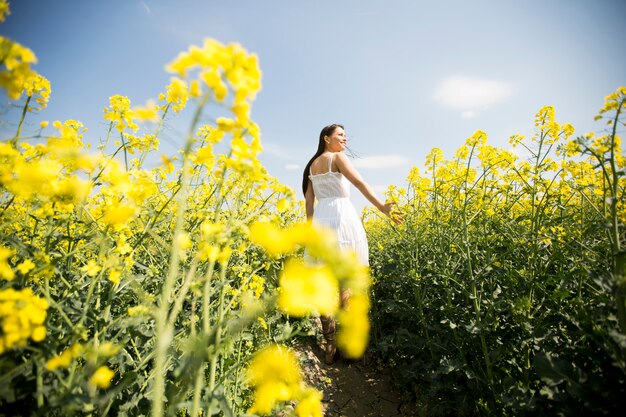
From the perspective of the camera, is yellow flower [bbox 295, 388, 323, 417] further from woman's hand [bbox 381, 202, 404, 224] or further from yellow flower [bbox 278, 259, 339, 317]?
woman's hand [bbox 381, 202, 404, 224]

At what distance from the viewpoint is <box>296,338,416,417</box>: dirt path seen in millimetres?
2648

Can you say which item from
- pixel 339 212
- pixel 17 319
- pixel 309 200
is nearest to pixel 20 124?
pixel 17 319

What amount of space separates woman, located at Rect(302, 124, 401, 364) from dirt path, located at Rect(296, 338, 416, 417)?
7.6 inches

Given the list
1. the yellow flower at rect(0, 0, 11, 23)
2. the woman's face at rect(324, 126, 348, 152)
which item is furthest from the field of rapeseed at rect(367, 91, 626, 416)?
the yellow flower at rect(0, 0, 11, 23)

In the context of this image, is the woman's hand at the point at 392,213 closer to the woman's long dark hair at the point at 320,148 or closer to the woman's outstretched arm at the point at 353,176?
the woman's outstretched arm at the point at 353,176

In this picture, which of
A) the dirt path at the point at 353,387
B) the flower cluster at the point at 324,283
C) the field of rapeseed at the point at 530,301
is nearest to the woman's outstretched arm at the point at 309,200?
the field of rapeseed at the point at 530,301

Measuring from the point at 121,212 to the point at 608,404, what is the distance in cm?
208

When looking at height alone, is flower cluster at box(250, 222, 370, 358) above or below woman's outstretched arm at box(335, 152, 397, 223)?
below

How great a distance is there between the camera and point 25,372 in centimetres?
103

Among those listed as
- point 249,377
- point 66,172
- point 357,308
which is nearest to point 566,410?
A: point 357,308

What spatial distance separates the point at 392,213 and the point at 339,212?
2.31 feet

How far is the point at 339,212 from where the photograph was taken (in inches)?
137

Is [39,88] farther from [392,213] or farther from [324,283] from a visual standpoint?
[392,213]

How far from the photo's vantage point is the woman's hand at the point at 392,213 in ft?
9.77
